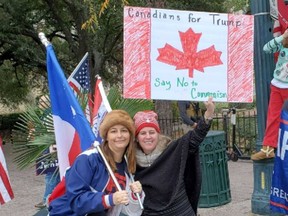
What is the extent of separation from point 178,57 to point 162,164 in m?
1.02

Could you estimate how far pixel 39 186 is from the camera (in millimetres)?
9188

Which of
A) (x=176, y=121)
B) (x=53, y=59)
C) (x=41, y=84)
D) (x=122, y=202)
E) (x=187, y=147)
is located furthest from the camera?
(x=41, y=84)

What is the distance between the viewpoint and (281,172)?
14.3ft

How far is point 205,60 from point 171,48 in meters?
0.28

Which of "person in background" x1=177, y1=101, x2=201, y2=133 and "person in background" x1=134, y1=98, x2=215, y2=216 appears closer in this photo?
"person in background" x1=134, y1=98, x2=215, y2=216

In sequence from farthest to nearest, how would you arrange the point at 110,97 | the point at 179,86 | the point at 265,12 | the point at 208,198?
the point at 208,198, the point at 265,12, the point at 110,97, the point at 179,86

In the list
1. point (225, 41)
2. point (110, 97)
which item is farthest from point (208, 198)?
point (225, 41)

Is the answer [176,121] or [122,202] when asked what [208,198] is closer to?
[122,202]

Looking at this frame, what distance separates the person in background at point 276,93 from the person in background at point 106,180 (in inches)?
88.9

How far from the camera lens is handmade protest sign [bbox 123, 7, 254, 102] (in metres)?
3.96

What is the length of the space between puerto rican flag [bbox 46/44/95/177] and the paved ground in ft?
9.56

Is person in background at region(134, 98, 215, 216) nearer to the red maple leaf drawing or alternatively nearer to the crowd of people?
the crowd of people

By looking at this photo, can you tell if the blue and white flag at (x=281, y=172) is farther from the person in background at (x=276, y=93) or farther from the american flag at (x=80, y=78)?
the american flag at (x=80, y=78)

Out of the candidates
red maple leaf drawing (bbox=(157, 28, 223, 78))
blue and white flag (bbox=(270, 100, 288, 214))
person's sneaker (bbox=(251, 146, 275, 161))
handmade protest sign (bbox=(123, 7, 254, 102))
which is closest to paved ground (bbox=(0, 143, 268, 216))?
person's sneaker (bbox=(251, 146, 275, 161))
